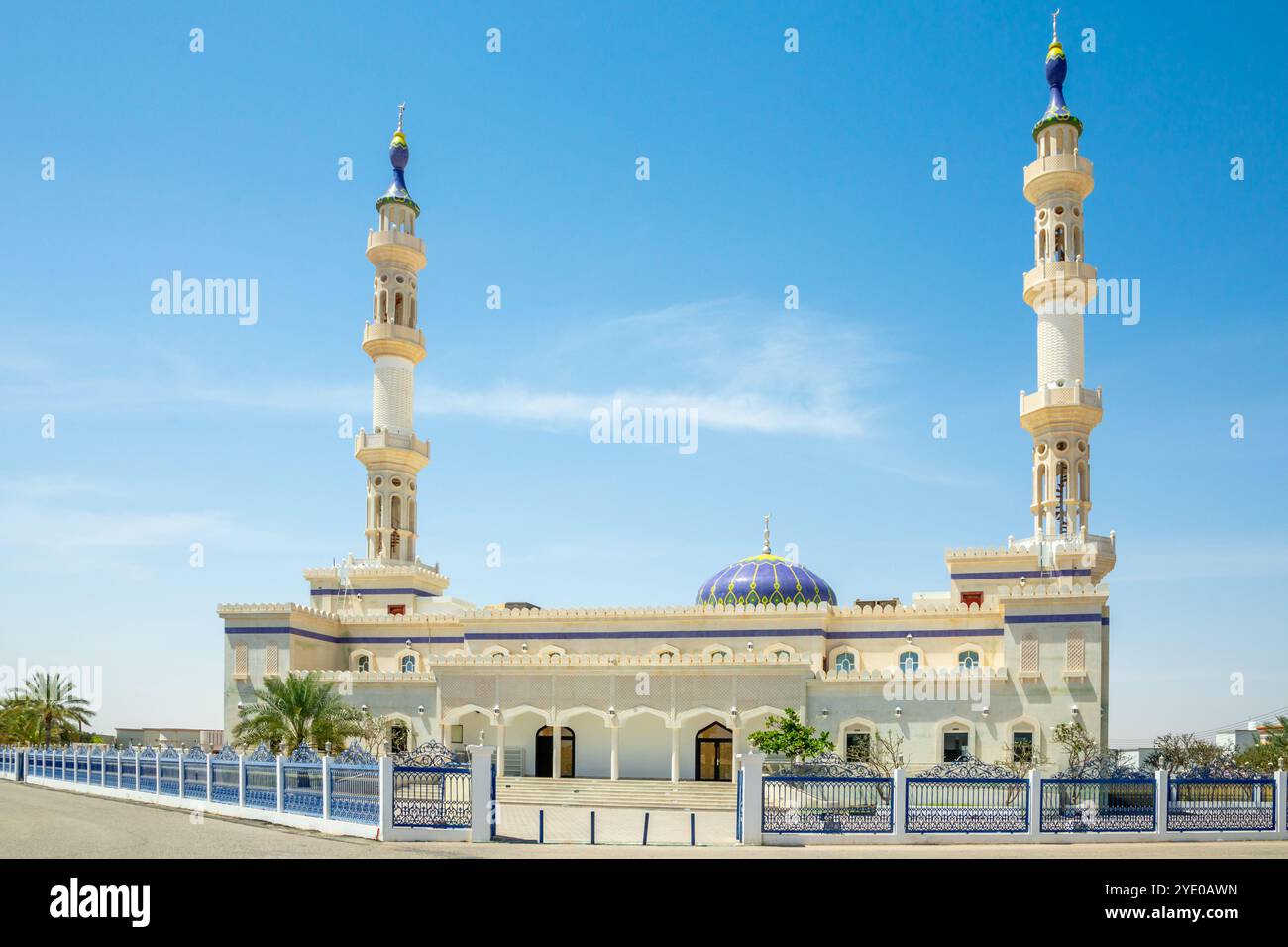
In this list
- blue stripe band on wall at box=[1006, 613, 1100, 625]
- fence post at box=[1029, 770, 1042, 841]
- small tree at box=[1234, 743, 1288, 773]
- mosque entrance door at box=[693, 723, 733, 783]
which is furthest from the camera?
small tree at box=[1234, 743, 1288, 773]

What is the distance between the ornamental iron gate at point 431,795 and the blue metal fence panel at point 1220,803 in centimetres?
1257

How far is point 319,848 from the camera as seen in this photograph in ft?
61.2

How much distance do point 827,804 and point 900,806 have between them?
4.10 feet

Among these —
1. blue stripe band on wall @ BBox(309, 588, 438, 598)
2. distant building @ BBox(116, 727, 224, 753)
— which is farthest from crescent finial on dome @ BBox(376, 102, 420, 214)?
distant building @ BBox(116, 727, 224, 753)

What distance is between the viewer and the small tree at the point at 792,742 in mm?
31859

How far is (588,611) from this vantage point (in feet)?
139

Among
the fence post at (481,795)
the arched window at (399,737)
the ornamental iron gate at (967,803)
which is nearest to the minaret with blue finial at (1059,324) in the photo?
the ornamental iron gate at (967,803)

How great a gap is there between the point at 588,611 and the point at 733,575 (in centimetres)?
537

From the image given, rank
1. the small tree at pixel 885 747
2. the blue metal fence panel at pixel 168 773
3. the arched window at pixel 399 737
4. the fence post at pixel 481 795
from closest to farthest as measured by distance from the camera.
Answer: the fence post at pixel 481 795, the blue metal fence panel at pixel 168 773, the small tree at pixel 885 747, the arched window at pixel 399 737

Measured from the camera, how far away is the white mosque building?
3588cm

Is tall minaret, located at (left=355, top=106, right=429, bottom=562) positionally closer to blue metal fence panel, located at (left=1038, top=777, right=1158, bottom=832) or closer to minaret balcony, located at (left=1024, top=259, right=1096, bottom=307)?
minaret balcony, located at (left=1024, top=259, right=1096, bottom=307)

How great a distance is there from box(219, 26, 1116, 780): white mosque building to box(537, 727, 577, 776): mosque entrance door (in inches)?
2.8

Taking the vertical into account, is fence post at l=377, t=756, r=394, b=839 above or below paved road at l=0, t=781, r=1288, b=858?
above

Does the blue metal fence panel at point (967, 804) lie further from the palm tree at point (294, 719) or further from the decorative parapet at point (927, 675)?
the palm tree at point (294, 719)
